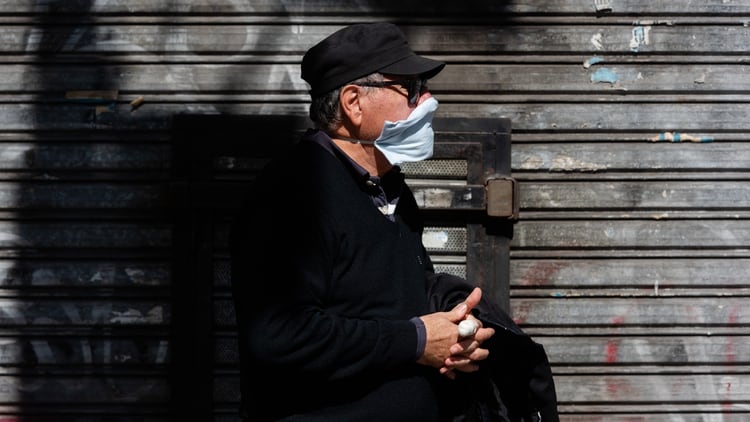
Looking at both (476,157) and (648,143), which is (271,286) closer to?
(476,157)

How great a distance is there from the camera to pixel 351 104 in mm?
2816

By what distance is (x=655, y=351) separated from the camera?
4855mm

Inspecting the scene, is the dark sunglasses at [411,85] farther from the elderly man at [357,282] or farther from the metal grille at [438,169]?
the metal grille at [438,169]

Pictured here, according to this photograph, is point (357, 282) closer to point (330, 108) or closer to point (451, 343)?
point (451, 343)

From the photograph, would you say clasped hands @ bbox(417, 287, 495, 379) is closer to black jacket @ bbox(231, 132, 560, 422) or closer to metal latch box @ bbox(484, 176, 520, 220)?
black jacket @ bbox(231, 132, 560, 422)

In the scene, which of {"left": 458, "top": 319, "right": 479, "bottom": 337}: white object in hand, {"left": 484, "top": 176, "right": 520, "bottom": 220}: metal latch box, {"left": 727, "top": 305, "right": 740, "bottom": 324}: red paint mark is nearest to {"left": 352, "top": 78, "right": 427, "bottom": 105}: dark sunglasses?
{"left": 458, "top": 319, "right": 479, "bottom": 337}: white object in hand

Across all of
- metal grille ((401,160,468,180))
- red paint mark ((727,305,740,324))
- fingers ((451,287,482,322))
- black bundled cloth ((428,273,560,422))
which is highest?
metal grille ((401,160,468,180))

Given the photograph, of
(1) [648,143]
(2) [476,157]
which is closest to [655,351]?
(1) [648,143]

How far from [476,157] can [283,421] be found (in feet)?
8.44

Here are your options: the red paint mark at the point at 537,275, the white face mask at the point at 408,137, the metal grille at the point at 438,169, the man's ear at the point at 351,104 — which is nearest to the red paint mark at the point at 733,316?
the red paint mark at the point at 537,275

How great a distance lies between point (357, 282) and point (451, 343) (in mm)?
322

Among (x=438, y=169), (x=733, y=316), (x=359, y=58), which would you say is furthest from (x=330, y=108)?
(x=733, y=316)

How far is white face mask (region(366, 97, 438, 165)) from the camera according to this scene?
285 cm

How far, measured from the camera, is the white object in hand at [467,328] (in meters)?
2.60
